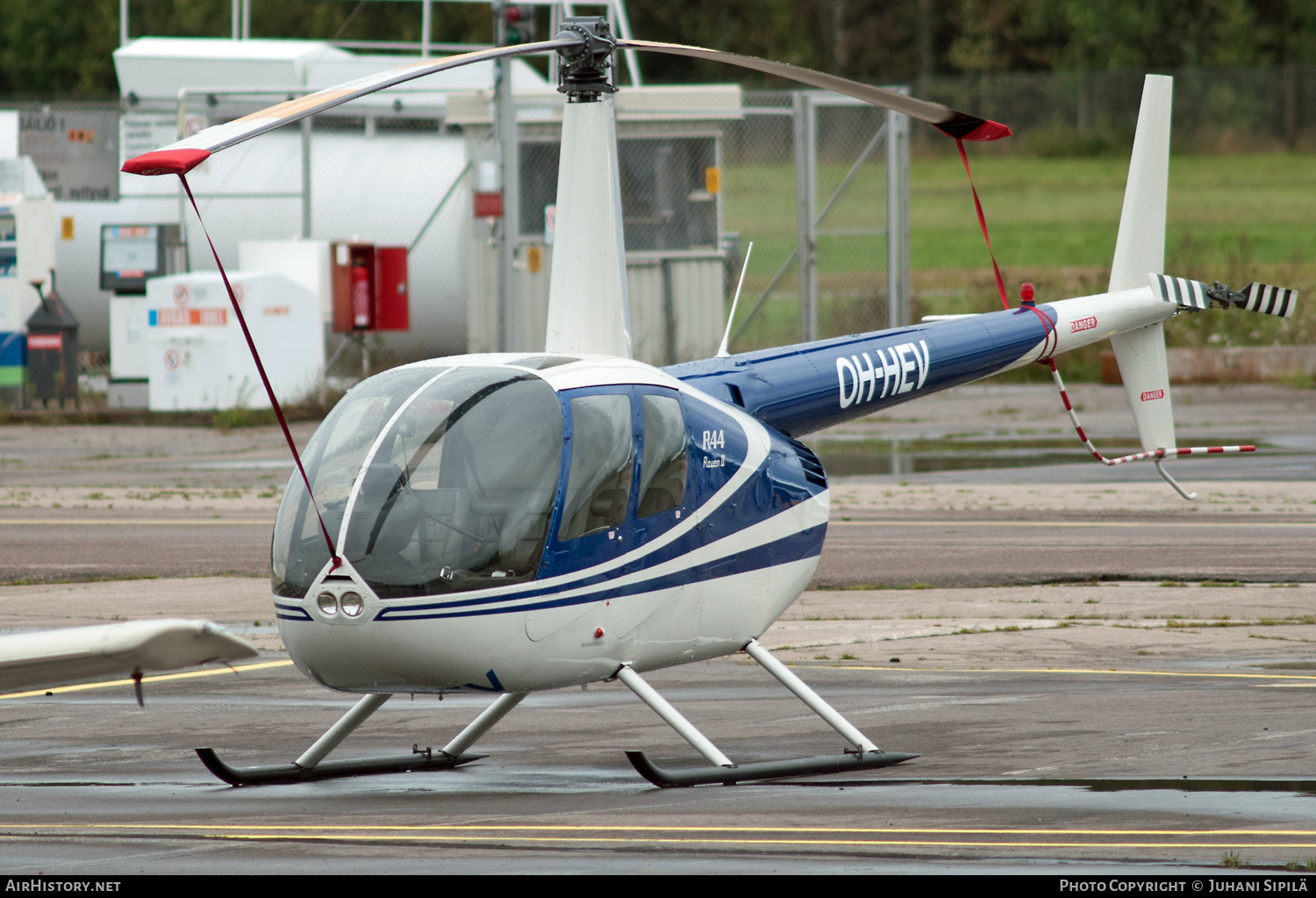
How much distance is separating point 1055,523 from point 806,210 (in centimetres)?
1052

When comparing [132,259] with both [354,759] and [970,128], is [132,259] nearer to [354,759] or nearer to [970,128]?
[354,759]

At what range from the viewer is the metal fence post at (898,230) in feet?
85.8

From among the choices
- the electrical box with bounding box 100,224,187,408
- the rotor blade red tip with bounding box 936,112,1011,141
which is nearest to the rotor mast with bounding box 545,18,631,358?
the rotor blade red tip with bounding box 936,112,1011,141

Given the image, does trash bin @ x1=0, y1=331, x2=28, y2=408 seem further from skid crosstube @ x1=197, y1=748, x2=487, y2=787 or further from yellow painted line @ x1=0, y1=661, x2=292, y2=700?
skid crosstube @ x1=197, y1=748, x2=487, y2=787

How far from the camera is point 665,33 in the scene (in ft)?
210

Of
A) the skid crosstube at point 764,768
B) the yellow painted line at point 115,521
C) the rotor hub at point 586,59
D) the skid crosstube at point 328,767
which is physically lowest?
the yellow painted line at point 115,521

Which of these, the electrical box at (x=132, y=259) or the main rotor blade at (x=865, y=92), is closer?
the main rotor blade at (x=865, y=92)

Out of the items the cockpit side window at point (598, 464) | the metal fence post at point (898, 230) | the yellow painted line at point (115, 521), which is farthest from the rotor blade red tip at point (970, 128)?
the metal fence post at point (898, 230)

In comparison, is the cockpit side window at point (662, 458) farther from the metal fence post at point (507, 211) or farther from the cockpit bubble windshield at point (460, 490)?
the metal fence post at point (507, 211)

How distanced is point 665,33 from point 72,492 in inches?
1891

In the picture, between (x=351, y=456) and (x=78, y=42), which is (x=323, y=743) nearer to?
(x=351, y=456)

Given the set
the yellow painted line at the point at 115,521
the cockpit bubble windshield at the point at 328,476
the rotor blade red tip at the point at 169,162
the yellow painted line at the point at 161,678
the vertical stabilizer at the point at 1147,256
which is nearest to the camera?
the rotor blade red tip at the point at 169,162
